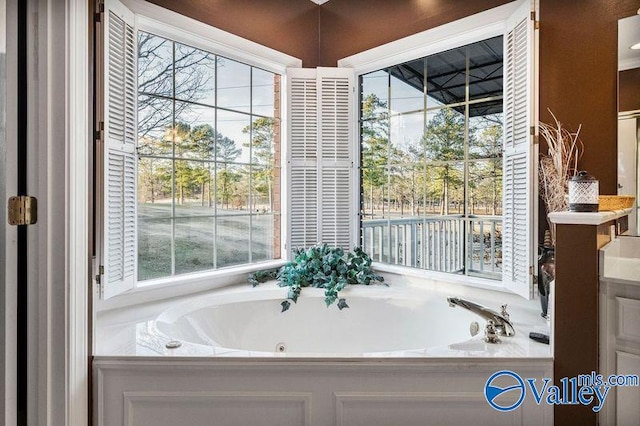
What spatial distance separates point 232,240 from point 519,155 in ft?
6.57

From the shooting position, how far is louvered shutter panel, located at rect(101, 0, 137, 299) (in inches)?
74.6

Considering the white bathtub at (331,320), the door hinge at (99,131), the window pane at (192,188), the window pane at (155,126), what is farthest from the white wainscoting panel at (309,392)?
the window pane at (155,126)

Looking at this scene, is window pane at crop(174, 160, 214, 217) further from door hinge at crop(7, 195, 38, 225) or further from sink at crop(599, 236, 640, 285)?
sink at crop(599, 236, 640, 285)

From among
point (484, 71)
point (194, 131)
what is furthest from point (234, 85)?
point (484, 71)

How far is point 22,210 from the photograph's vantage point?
134cm

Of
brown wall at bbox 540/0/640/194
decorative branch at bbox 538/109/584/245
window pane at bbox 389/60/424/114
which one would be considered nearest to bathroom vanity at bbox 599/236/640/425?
decorative branch at bbox 538/109/584/245

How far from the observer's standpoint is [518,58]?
2172mm

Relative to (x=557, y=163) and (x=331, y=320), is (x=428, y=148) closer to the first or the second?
(x=557, y=163)

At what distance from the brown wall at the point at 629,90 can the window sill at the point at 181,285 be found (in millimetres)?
2352

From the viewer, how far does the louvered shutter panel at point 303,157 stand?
3.10 meters

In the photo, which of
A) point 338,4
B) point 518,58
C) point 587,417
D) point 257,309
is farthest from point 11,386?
point 338,4

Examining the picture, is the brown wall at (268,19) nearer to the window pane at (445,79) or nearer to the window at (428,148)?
the window at (428,148)

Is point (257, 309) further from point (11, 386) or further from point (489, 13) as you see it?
point (489, 13)

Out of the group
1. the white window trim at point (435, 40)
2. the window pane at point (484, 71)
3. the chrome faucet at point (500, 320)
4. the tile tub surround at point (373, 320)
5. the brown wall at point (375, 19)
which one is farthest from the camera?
the window pane at point (484, 71)
